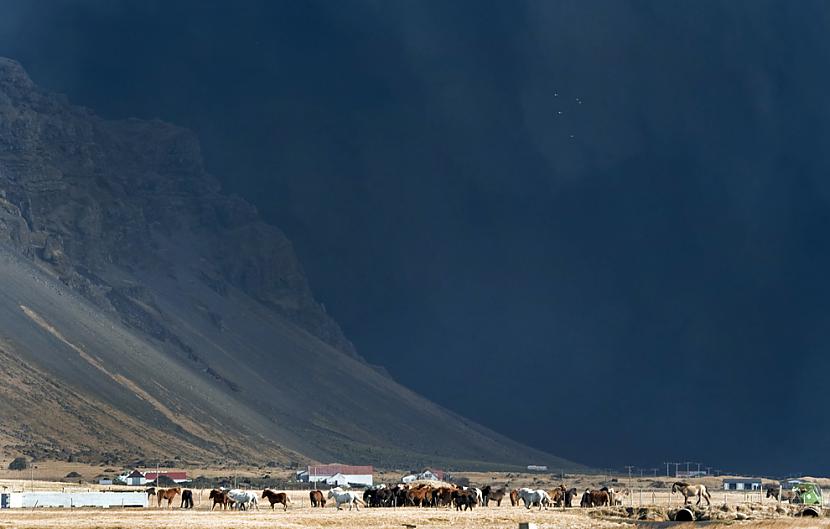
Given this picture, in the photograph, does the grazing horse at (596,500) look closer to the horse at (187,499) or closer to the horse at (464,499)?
the horse at (464,499)

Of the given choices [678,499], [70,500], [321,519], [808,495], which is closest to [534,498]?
[808,495]

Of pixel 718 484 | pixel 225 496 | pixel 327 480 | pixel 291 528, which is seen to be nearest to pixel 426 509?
pixel 225 496

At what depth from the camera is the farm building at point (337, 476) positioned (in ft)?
530

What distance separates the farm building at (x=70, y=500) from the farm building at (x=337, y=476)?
60629 mm

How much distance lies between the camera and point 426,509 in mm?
90375

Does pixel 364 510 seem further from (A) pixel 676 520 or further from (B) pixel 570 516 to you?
(A) pixel 676 520

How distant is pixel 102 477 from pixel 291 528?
100653mm

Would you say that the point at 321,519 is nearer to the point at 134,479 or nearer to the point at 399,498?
the point at 399,498

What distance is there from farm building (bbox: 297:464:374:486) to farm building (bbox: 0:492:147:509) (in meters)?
60.6

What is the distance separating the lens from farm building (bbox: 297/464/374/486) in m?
162

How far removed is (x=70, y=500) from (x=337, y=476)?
68.1 m

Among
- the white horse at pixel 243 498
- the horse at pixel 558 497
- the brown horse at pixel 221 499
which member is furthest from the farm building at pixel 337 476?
the brown horse at pixel 221 499

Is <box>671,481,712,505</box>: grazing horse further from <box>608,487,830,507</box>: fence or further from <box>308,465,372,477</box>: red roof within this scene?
<box>308,465,372,477</box>: red roof

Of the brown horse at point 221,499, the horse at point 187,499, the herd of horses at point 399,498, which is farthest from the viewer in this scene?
the horse at point 187,499
